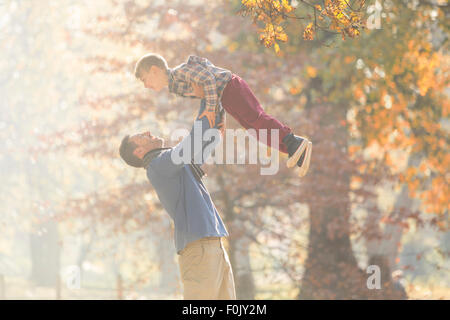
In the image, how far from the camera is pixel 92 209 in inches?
407

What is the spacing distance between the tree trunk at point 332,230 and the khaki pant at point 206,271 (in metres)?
5.19

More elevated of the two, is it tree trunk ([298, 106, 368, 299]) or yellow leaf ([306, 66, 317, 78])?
yellow leaf ([306, 66, 317, 78])

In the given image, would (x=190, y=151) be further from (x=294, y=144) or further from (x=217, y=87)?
(x=294, y=144)

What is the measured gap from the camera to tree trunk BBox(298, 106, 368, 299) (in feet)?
30.7

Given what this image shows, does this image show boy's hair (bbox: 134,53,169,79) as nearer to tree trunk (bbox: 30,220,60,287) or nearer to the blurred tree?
the blurred tree

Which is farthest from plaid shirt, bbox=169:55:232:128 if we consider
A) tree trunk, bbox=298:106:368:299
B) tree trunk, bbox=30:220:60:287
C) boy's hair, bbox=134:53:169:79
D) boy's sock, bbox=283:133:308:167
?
tree trunk, bbox=30:220:60:287

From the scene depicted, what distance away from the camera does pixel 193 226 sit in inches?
160

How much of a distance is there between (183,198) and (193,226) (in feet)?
0.66

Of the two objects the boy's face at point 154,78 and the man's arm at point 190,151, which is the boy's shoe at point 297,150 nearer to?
the man's arm at point 190,151

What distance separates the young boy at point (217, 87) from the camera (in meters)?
4.19

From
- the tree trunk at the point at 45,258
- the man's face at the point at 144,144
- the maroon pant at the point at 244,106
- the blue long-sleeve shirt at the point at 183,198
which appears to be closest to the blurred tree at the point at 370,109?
the maroon pant at the point at 244,106
